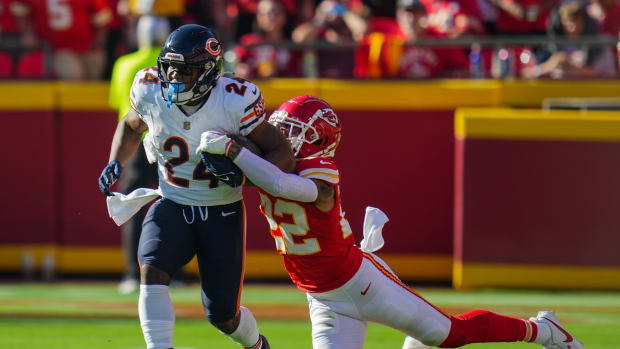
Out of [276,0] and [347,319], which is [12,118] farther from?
[347,319]

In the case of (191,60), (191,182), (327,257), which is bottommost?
(327,257)

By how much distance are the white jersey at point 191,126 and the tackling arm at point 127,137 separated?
0.14m

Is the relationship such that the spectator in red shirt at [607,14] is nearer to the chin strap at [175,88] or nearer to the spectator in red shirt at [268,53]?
the spectator in red shirt at [268,53]

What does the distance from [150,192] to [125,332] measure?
5.56 ft

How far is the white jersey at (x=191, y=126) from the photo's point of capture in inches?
180

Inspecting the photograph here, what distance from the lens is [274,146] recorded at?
14.2 ft

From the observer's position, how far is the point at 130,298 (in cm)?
754

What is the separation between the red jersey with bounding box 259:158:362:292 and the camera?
4230 mm

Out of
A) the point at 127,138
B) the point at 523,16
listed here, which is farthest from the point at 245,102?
the point at 523,16

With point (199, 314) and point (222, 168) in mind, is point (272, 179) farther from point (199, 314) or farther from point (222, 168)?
point (199, 314)

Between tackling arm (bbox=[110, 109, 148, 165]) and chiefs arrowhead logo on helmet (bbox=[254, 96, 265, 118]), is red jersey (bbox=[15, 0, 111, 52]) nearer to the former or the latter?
tackling arm (bbox=[110, 109, 148, 165])

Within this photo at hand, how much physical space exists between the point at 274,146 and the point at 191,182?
0.54 m

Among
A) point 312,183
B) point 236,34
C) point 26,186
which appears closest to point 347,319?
point 312,183

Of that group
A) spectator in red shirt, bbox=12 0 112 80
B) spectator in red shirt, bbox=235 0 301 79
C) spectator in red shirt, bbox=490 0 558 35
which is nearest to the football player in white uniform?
spectator in red shirt, bbox=235 0 301 79
